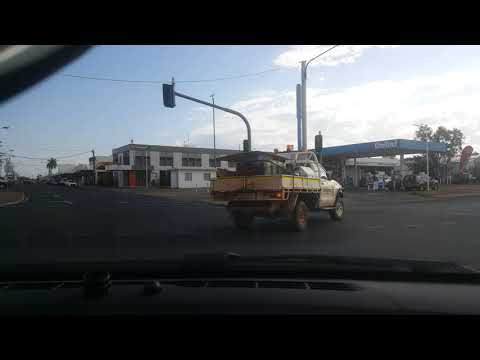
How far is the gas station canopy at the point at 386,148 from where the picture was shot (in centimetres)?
3528

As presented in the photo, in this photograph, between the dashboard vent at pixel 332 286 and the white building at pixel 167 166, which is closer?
the dashboard vent at pixel 332 286

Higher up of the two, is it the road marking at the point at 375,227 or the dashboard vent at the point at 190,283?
the dashboard vent at the point at 190,283

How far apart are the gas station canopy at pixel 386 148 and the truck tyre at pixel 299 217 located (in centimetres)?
2408

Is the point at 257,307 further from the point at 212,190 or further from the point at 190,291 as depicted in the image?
the point at 212,190

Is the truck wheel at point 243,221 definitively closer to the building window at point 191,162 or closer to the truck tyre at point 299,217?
the truck tyre at point 299,217

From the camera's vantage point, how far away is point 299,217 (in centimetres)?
1110

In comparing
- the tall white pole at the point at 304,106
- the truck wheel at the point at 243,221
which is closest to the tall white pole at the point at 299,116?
the tall white pole at the point at 304,106

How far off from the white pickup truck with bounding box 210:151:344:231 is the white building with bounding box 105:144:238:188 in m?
27.7

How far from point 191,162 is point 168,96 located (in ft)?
105

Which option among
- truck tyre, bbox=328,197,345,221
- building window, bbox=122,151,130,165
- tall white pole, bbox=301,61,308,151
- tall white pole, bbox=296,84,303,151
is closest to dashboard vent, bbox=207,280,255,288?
truck tyre, bbox=328,197,345,221

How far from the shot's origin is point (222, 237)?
988cm

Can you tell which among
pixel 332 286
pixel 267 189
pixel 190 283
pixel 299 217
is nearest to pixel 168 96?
pixel 267 189
